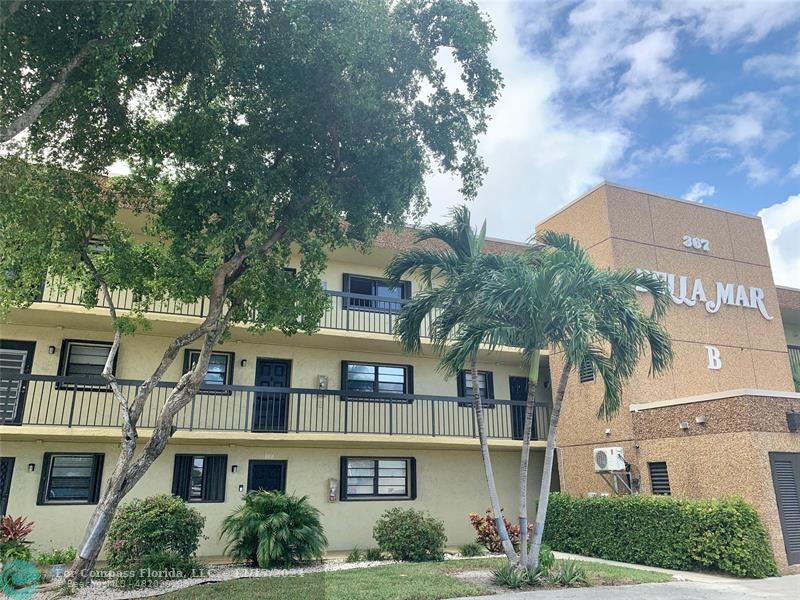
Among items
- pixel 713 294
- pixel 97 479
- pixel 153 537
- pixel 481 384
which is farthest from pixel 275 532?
pixel 713 294

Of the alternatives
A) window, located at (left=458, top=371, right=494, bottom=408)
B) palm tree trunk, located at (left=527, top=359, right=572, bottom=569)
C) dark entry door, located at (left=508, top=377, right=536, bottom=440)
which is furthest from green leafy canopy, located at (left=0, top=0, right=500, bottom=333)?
dark entry door, located at (left=508, top=377, right=536, bottom=440)

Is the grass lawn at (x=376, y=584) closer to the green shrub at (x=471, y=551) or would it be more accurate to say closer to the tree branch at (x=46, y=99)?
the green shrub at (x=471, y=551)

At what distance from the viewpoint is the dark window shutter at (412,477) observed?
1675cm

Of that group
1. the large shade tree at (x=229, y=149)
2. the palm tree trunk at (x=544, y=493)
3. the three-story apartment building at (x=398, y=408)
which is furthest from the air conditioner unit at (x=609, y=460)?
the large shade tree at (x=229, y=149)

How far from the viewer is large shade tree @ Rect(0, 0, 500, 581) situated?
924 cm

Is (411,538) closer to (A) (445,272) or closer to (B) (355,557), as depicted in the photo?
(B) (355,557)

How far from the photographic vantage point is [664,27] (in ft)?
36.8

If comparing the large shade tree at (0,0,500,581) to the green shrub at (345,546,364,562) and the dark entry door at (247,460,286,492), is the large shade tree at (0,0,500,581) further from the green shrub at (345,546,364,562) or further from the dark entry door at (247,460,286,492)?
the green shrub at (345,546,364,562)

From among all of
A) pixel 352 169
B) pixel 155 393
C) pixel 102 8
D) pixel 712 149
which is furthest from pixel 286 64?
pixel 712 149

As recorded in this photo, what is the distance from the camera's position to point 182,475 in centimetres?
1462

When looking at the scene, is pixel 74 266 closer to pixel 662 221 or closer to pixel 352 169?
pixel 352 169

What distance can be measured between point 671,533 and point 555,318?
5.70 m

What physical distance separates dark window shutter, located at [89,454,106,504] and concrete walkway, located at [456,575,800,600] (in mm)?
9751

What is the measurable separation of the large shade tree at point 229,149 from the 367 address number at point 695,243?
8.67 m
